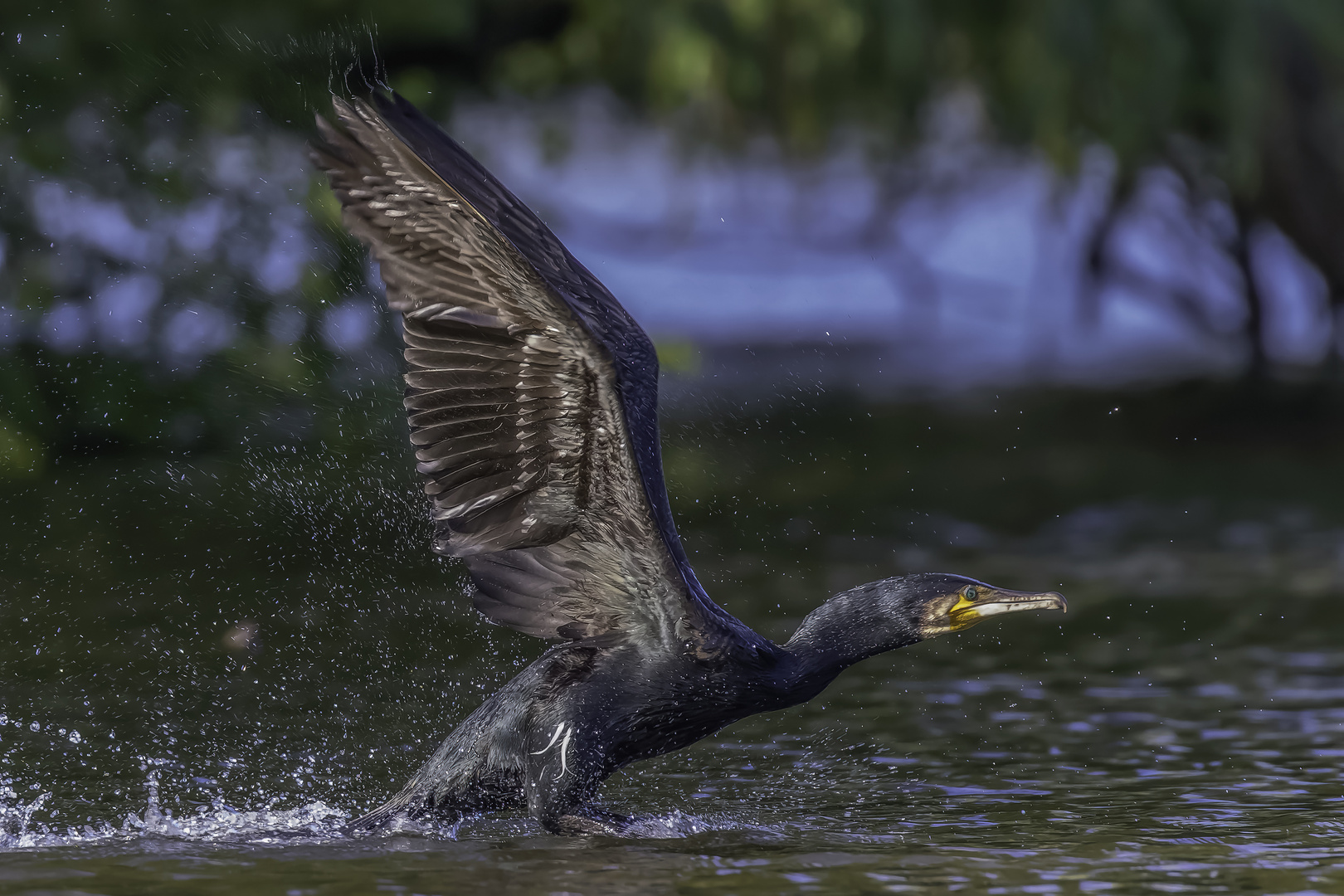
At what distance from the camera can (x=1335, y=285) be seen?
15555mm

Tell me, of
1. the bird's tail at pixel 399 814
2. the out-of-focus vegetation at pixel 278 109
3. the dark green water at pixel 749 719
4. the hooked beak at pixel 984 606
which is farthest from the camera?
the out-of-focus vegetation at pixel 278 109

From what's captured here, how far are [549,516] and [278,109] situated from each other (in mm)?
6677

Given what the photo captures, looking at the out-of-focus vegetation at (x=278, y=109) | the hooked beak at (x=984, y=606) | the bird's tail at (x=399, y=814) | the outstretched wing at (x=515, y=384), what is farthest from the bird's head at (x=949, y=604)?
the out-of-focus vegetation at (x=278, y=109)

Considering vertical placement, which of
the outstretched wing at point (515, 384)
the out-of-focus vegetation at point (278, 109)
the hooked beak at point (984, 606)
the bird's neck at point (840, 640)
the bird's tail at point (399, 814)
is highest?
the out-of-focus vegetation at point (278, 109)

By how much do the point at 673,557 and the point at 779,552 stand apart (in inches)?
196

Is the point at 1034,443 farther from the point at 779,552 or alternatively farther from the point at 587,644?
the point at 587,644

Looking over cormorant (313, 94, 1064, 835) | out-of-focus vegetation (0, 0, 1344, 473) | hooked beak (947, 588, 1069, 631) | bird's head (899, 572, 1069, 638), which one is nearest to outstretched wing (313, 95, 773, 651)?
cormorant (313, 94, 1064, 835)

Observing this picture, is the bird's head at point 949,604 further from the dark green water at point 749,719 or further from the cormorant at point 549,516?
the dark green water at point 749,719

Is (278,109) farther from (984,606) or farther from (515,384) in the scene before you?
(984,606)

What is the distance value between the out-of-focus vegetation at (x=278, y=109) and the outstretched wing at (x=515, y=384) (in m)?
5.70

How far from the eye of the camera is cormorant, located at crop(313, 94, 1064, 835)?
4223 millimetres

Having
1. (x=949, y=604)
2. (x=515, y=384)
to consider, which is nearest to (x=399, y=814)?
(x=515, y=384)

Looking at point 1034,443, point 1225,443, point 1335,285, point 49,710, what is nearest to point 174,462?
point 49,710

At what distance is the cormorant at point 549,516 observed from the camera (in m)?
4.22
